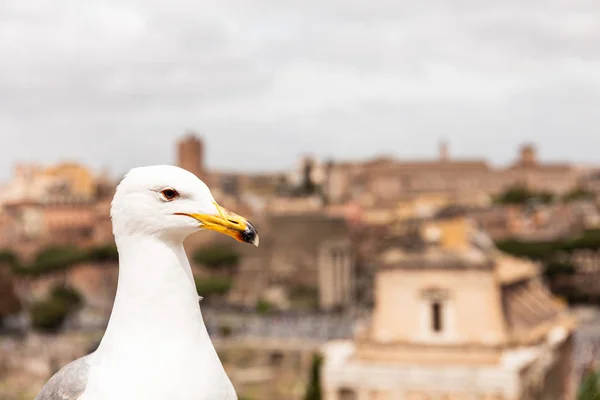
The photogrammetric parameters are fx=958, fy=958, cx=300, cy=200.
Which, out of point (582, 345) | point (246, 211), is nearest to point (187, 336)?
point (582, 345)

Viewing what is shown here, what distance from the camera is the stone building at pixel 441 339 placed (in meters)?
11.2

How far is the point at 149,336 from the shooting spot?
5.29 feet

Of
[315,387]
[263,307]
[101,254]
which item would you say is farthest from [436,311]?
[101,254]

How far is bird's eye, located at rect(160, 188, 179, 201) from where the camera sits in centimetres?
→ 165

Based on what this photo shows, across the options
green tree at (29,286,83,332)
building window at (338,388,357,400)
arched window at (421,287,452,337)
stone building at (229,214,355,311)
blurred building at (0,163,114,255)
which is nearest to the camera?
building window at (338,388,357,400)

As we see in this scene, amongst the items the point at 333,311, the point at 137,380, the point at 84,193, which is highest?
the point at 137,380

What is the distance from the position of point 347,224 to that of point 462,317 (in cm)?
3506

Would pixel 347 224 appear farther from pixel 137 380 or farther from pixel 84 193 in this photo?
pixel 137 380

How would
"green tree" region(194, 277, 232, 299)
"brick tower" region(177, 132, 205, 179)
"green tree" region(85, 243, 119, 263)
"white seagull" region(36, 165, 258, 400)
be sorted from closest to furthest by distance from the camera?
"white seagull" region(36, 165, 258, 400) < "green tree" region(194, 277, 232, 299) < "green tree" region(85, 243, 119, 263) < "brick tower" region(177, 132, 205, 179)

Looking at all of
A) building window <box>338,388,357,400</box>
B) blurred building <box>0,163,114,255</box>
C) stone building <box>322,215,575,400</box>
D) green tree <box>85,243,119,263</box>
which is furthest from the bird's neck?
blurred building <box>0,163,114,255</box>

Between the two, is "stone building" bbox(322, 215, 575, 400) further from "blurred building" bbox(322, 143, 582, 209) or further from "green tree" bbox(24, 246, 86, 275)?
"blurred building" bbox(322, 143, 582, 209)

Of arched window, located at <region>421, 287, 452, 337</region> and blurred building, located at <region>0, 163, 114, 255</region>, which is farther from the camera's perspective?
blurred building, located at <region>0, 163, 114, 255</region>

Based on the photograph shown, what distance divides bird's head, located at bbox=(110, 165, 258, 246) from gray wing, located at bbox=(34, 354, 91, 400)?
23 centimetres

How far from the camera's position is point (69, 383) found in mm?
1603
